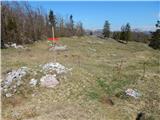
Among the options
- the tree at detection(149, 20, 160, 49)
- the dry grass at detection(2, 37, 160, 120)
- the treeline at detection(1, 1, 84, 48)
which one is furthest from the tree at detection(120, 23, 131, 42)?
the dry grass at detection(2, 37, 160, 120)

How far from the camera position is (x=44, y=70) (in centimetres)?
1673

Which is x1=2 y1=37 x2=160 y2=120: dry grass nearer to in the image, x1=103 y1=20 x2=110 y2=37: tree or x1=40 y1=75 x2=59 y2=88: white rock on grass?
x1=40 y1=75 x2=59 y2=88: white rock on grass

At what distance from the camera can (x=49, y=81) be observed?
51.1 ft

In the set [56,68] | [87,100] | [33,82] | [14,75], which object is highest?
[56,68]

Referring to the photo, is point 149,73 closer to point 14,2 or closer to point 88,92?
point 88,92

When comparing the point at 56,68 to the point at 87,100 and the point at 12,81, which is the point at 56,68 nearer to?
the point at 12,81

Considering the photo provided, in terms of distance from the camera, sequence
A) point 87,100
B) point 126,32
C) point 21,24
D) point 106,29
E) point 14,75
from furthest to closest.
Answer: point 106,29
point 126,32
point 21,24
point 14,75
point 87,100

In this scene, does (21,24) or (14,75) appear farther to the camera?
(21,24)

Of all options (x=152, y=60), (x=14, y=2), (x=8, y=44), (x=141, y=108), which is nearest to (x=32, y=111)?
(x=141, y=108)

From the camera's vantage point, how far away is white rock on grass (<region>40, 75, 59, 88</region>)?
1525 cm

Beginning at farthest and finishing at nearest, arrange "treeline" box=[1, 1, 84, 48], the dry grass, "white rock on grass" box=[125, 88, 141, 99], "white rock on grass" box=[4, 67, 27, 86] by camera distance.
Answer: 1. "treeline" box=[1, 1, 84, 48]
2. "white rock on grass" box=[4, 67, 27, 86]
3. "white rock on grass" box=[125, 88, 141, 99]
4. the dry grass

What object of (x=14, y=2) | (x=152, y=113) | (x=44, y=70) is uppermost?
(x=14, y=2)

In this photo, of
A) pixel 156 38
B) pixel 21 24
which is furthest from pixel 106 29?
pixel 21 24

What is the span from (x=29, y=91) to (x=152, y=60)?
51.1 ft
